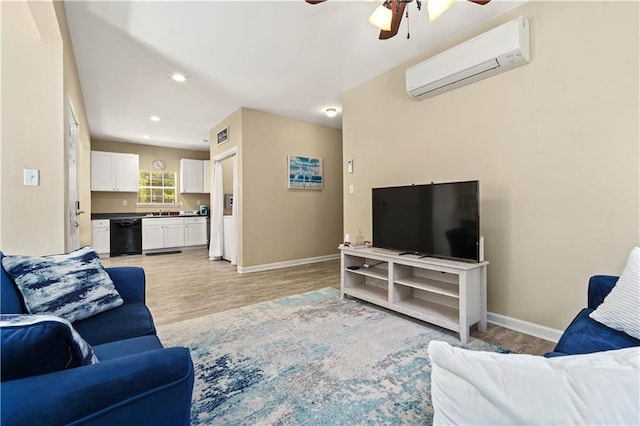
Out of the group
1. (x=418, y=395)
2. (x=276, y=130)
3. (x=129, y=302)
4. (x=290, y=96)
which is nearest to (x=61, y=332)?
(x=129, y=302)

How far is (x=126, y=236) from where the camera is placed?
20.7ft

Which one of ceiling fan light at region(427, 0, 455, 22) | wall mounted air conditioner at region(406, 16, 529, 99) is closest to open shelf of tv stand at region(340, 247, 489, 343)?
wall mounted air conditioner at region(406, 16, 529, 99)

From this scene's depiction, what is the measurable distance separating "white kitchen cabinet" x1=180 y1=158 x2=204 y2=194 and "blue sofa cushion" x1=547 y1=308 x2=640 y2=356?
7523 mm

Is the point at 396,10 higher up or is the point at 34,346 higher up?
the point at 396,10

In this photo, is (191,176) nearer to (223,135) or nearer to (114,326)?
(223,135)

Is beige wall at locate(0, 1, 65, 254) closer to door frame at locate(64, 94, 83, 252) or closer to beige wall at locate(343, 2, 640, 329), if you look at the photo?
→ door frame at locate(64, 94, 83, 252)

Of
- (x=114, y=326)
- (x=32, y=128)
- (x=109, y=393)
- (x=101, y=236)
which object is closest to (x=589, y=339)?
(x=109, y=393)

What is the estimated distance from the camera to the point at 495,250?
2.51 m

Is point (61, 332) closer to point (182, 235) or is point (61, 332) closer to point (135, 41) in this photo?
point (135, 41)

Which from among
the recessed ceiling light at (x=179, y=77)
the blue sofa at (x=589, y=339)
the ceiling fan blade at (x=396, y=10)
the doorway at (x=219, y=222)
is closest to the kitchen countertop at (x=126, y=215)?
the doorway at (x=219, y=222)

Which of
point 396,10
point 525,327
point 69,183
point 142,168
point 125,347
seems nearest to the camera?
point 125,347

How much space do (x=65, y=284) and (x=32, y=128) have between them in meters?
1.50

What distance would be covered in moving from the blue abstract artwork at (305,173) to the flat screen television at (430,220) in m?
2.29

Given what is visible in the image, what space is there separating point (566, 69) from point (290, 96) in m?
3.04
